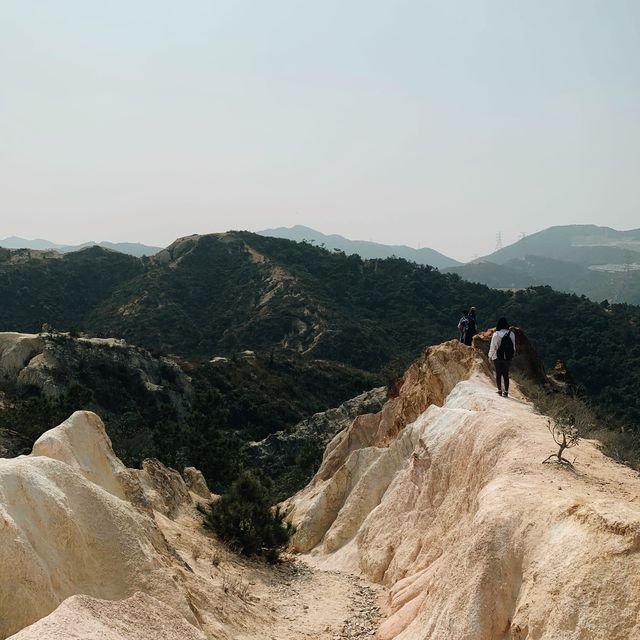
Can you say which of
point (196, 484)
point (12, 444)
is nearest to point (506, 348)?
point (196, 484)

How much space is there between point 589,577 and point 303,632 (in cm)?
722

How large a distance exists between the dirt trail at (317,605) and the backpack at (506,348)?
6496 millimetres

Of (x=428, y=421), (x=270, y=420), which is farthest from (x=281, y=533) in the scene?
(x=270, y=420)

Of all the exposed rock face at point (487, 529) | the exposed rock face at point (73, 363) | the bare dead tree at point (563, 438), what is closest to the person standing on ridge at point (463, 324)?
the exposed rock face at point (487, 529)

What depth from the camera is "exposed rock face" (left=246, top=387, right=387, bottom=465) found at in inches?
1761

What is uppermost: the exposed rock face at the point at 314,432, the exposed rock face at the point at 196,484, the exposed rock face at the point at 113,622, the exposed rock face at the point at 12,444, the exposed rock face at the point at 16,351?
the exposed rock face at the point at 113,622

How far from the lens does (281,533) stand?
1777 centimetres

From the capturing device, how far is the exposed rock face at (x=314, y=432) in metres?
44.7

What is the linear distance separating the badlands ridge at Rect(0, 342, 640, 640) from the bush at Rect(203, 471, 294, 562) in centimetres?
92

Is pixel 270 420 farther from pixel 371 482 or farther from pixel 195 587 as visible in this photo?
pixel 195 587

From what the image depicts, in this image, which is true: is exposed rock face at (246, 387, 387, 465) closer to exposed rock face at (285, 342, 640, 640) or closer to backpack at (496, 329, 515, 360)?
exposed rock face at (285, 342, 640, 640)

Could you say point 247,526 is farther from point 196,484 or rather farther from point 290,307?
point 290,307

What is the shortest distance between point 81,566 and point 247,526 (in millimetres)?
9709

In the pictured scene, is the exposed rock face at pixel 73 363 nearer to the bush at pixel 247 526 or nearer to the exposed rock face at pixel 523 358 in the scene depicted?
the bush at pixel 247 526
